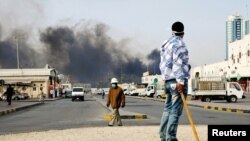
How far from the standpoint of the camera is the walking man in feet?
24.7

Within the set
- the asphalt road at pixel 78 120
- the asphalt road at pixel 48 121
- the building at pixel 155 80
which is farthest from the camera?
the building at pixel 155 80

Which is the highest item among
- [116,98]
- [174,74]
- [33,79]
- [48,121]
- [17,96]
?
[33,79]

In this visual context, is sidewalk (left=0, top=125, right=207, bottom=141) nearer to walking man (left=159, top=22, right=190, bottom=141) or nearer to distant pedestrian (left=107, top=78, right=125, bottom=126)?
distant pedestrian (left=107, top=78, right=125, bottom=126)

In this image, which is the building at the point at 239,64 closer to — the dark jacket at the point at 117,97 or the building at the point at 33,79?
the building at the point at 33,79

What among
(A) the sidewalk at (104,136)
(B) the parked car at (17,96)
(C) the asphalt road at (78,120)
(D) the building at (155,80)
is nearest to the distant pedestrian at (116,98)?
(C) the asphalt road at (78,120)

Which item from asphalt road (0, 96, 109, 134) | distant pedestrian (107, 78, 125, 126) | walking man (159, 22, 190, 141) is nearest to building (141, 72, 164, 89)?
asphalt road (0, 96, 109, 134)

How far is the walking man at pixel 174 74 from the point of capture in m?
7.52

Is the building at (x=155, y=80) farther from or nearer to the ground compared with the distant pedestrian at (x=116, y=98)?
farther from the ground

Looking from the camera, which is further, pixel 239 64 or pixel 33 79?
pixel 33 79

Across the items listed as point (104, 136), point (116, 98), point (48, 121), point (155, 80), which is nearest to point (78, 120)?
point (48, 121)

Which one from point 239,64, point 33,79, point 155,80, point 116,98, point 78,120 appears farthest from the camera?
point 33,79

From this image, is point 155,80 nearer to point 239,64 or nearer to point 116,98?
point 239,64

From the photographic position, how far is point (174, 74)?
7.52 metres

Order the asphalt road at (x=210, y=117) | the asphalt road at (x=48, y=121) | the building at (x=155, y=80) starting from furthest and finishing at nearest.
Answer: the building at (x=155, y=80) < the asphalt road at (x=210, y=117) < the asphalt road at (x=48, y=121)
